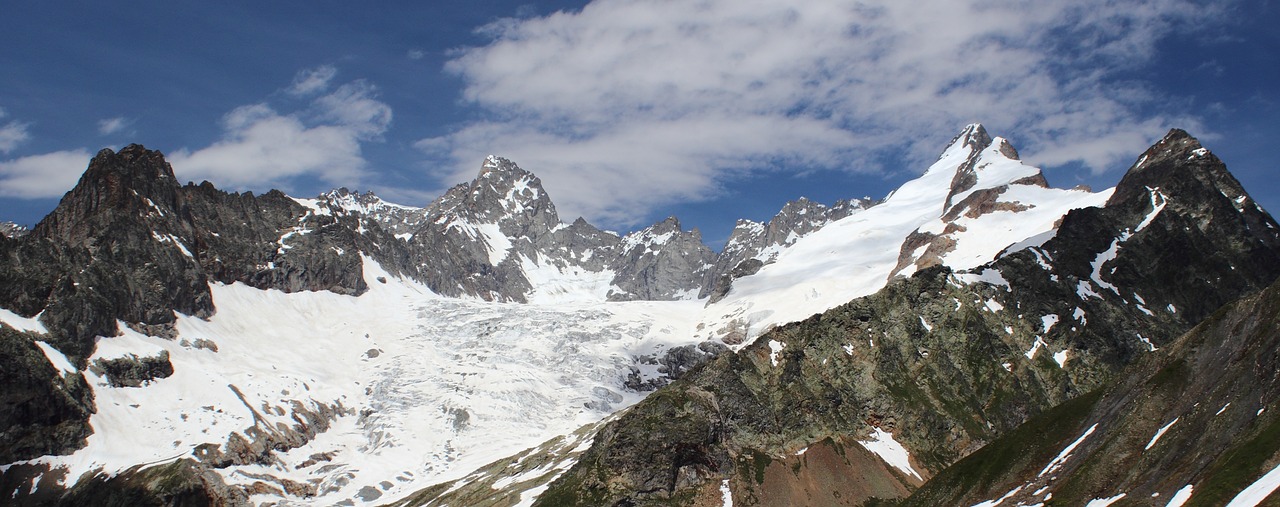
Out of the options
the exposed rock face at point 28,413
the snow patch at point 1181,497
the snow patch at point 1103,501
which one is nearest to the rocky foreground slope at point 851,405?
the snow patch at point 1103,501

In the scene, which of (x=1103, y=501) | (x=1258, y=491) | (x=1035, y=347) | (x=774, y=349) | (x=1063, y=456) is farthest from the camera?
(x=1035, y=347)


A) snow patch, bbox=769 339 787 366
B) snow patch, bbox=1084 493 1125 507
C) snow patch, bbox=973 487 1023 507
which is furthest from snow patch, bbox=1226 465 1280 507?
snow patch, bbox=769 339 787 366

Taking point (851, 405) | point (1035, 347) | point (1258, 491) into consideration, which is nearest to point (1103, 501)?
point (1258, 491)

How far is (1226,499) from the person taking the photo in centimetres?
6231

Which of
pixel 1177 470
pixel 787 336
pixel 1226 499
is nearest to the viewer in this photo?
pixel 1226 499

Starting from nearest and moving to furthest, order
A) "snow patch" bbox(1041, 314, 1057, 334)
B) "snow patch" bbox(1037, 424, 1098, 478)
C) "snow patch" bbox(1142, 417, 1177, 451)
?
1. "snow patch" bbox(1142, 417, 1177, 451)
2. "snow patch" bbox(1037, 424, 1098, 478)
3. "snow patch" bbox(1041, 314, 1057, 334)

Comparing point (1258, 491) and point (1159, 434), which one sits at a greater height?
point (1159, 434)

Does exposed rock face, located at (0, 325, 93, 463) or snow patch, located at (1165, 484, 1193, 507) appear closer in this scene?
snow patch, located at (1165, 484, 1193, 507)

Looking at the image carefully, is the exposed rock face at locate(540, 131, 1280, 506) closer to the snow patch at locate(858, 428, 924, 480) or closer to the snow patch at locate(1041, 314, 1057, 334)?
the snow patch at locate(1041, 314, 1057, 334)

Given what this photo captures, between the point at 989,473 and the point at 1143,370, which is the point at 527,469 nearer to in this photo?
the point at 989,473

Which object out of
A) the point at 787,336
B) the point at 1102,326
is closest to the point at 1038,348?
the point at 1102,326

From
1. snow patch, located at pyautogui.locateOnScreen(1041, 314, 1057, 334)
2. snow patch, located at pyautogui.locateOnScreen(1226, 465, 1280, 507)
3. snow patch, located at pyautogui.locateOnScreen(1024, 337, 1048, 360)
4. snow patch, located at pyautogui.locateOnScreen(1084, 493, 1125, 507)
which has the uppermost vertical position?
snow patch, located at pyautogui.locateOnScreen(1041, 314, 1057, 334)

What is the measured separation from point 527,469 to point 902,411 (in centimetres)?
8122

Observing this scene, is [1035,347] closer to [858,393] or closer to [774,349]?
[858,393]
